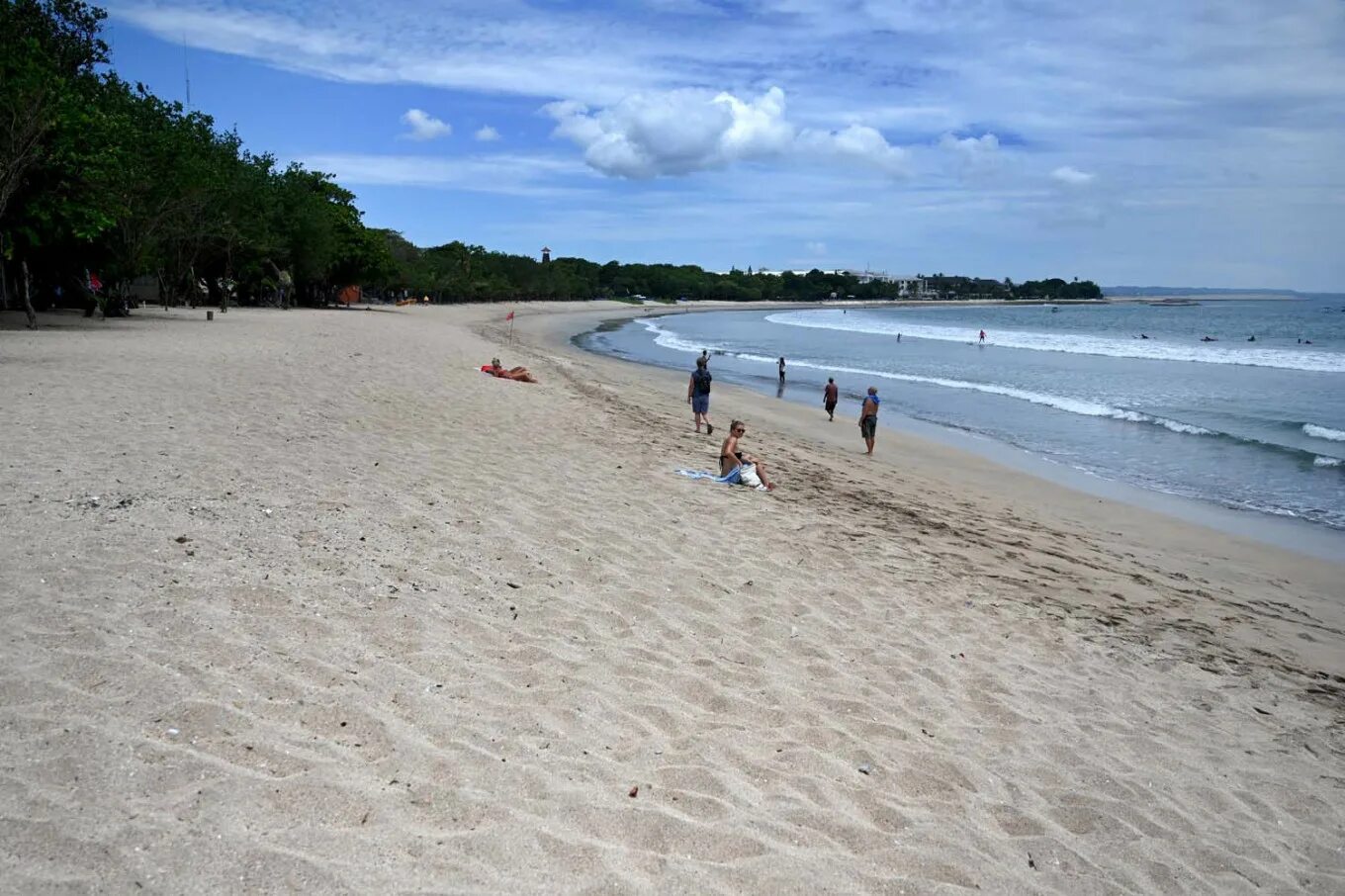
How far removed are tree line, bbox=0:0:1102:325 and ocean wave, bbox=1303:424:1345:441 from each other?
31.5 metres

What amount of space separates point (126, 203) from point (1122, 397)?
3330 cm

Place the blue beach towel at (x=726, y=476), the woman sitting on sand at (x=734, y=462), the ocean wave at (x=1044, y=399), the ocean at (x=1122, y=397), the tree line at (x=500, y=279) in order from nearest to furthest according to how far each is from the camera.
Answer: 1. the blue beach towel at (x=726, y=476)
2. the woman sitting on sand at (x=734, y=462)
3. the ocean at (x=1122, y=397)
4. the ocean wave at (x=1044, y=399)
5. the tree line at (x=500, y=279)

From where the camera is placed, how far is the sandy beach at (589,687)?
12.0 feet

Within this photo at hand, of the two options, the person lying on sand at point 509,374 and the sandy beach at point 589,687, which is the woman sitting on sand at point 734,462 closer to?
the sandy beach at point 589,687

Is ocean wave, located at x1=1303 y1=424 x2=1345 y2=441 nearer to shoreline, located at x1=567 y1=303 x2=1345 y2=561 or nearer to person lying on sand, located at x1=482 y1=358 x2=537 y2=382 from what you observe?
shoreline, located at x1=567 y1=303 x2=1345 y2=561

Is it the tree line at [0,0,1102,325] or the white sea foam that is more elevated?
the tree line at [0,0,1102,325]

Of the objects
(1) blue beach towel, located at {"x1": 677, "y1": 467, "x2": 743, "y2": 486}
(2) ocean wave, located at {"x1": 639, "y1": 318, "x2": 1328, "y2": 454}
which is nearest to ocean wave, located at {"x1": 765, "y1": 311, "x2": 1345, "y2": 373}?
(2) ocean wave, located at {"x1": 639, "y1": 318, "x2": 1328, "y2": 454}

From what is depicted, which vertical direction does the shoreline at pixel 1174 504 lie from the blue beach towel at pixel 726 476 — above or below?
below

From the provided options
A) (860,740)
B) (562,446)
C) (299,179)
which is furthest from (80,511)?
(299,179)

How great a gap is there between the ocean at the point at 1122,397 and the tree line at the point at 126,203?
18.0 m

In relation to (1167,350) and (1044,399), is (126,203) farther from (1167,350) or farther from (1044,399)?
(1167,350)

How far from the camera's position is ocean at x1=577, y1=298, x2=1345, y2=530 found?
18.2 meters

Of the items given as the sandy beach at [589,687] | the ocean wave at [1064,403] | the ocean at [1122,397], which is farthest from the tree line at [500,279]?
the sandy beach at [589,687]

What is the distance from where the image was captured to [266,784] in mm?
3727
